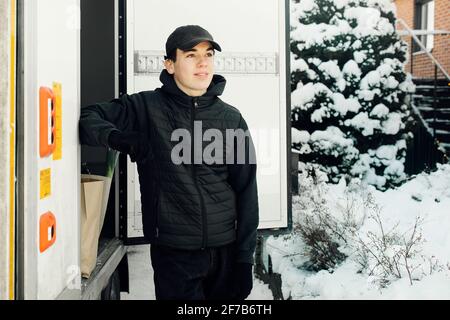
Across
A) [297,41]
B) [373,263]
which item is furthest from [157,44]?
[297,41]

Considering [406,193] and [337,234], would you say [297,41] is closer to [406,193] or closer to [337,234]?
[406,193]

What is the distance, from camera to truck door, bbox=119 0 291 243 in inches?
152

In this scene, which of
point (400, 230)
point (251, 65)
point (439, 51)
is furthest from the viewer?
point (439, 51)

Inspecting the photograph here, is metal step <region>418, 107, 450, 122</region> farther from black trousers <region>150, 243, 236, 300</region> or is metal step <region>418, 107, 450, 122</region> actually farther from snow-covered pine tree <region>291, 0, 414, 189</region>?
black trousers <region>150, 243, 236, 300</region>

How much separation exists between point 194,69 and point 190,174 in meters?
0.53

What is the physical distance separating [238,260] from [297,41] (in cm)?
655

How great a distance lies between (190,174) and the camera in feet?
8.79

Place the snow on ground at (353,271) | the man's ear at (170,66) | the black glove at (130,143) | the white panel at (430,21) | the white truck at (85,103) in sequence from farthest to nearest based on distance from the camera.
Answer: the white panel at (430,21) < the snow on ground at (353,271) < the man's ear at (170,66) < the black glove at (130,143) < the white truck at (85,103)

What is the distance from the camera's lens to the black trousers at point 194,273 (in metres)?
2.70

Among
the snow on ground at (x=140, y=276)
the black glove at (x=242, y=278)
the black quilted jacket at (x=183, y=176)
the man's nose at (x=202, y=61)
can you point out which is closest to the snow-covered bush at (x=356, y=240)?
the snow on ground at (x=140, y=276)

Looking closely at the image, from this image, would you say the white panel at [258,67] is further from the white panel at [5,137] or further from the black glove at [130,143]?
the white panel at [5,137]

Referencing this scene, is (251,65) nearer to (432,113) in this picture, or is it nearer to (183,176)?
(183,176)

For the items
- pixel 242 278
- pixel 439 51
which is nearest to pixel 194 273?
pixel 242 278

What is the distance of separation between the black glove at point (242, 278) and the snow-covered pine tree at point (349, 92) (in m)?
5.82
